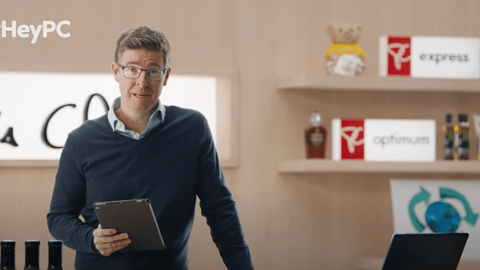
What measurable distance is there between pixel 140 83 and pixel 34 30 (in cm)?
105

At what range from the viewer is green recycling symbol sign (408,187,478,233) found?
262cm

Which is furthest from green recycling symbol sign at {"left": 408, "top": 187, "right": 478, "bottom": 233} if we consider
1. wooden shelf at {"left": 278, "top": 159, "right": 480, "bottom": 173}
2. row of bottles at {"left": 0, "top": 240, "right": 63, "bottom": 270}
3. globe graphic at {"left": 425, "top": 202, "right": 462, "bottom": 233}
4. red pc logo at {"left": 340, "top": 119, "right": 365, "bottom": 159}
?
row of bottles at {"left": 0, "top": 240, "right": 63, "bottom": 270}

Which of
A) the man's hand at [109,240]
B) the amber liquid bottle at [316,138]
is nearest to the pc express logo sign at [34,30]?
the amber liquid bottle at [316,138]

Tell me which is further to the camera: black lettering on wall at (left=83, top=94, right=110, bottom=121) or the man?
black lettering on wall at (left=83, top=94, right=110, bottom=121)

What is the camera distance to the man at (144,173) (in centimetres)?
172

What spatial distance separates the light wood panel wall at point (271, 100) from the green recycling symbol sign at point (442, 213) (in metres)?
0.15

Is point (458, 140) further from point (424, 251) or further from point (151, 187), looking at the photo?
point (151, 187)

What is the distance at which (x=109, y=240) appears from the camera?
1.57m

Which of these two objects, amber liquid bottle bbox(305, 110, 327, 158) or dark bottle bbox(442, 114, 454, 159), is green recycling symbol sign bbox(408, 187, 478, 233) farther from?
amber liquid bottle bbox(305, 110, 327, 158)

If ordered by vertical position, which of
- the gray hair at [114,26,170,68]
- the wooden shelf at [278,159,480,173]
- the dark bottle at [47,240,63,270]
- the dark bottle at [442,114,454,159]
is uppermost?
the gray hair at [114,26,170,68]

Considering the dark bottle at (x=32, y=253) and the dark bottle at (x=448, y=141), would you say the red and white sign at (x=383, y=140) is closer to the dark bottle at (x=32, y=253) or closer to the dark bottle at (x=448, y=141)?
the dark bottle at (x=448, y=141)

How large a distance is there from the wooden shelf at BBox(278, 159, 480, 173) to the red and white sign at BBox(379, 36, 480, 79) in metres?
0.39

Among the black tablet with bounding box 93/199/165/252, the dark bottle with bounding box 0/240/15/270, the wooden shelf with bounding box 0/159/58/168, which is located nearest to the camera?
the black tablet with bounding box 93/199/165/252

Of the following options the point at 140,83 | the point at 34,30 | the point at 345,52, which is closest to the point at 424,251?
the point at 140,83
